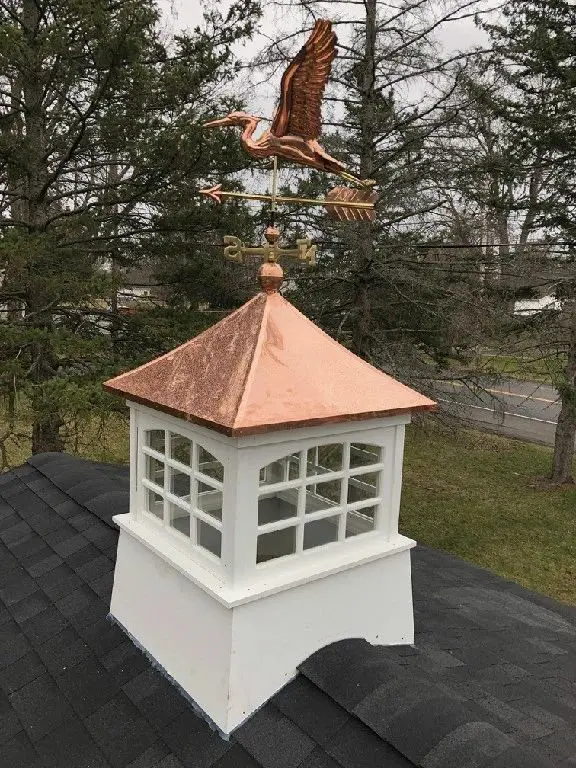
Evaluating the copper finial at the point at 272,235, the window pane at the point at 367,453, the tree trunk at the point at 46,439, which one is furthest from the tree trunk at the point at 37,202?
the copper finial at the point at 272,235

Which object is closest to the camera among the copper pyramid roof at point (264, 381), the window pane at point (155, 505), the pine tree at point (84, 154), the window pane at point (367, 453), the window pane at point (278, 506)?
the copper pyramid roof at point (264, 381)

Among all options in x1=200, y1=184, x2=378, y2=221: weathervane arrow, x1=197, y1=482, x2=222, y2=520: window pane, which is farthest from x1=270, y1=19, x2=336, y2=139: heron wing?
x1=197, y1=482, x2=222, y2=520: window pane

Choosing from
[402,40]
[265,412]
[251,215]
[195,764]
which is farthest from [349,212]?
[402,40]

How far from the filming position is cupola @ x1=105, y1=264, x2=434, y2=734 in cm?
265

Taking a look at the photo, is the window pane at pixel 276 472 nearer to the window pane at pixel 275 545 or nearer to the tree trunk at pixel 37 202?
the window pane at pixel 275 545

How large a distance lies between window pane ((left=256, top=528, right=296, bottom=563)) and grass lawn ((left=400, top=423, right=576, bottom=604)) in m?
7.53

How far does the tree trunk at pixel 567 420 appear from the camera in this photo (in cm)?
1142

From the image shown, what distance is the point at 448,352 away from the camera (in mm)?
12789

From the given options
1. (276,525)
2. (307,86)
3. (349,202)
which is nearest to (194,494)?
(276,525)

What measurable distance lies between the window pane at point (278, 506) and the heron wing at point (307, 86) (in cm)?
227

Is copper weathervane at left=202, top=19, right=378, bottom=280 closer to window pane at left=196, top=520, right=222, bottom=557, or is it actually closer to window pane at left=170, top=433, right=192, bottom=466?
window pane at left=170, top=433, right=192, bottom=466

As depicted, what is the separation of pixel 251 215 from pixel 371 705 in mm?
8509

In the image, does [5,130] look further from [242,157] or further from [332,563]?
[332,563]

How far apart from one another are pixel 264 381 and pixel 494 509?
38.6 ft
